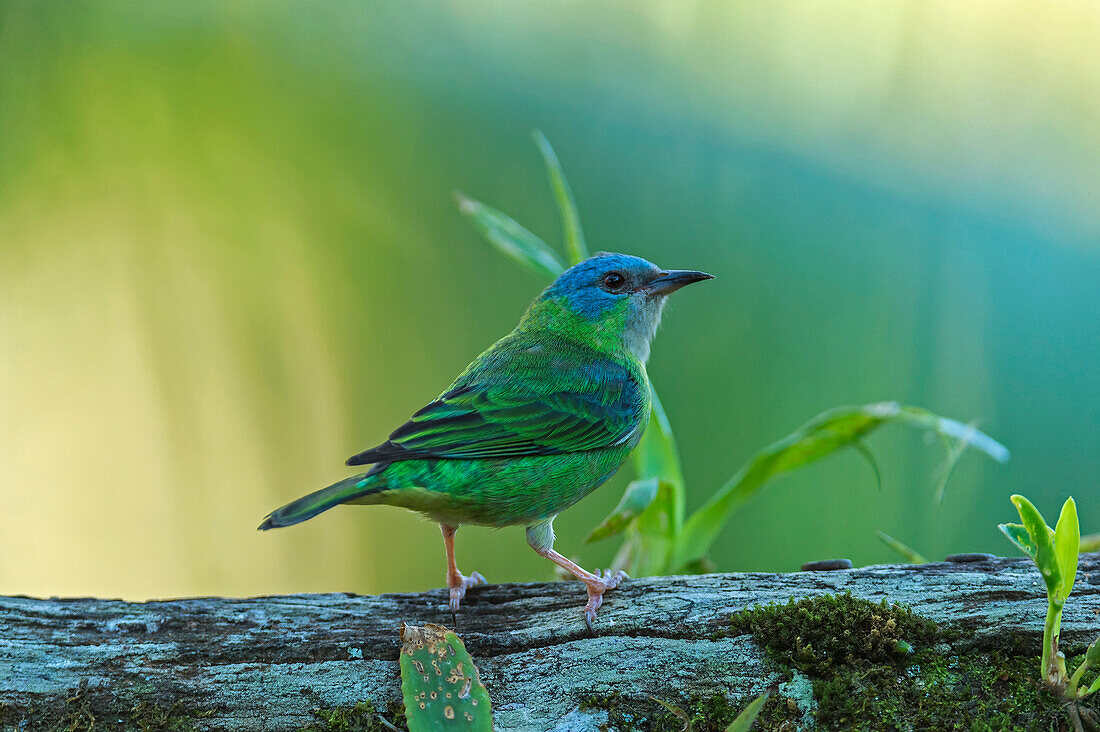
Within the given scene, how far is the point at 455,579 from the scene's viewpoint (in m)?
3.27

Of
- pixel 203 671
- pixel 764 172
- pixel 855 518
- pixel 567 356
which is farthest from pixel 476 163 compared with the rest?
pixel 203 671

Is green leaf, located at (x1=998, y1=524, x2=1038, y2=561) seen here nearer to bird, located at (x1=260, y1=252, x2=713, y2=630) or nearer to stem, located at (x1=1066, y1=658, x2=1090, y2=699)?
stem, located at (x1=1066, y1=658, x2=1090, y2=699)

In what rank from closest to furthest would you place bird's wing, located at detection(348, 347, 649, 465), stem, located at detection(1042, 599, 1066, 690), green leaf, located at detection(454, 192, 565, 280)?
stem, located at detection(1042, 599, 1066, 690)
bird's wing, located at detection(348, 347, 649, 465)
green leaf, located at detection(454, 192, 565, 280)

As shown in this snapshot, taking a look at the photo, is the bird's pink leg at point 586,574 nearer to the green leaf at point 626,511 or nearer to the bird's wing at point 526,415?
the green leaf at point 626,511

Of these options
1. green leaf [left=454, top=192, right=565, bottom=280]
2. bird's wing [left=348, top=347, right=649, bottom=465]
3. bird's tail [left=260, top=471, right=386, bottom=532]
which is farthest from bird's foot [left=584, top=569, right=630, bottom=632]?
green leaf [left=454, top=192, right=565, bottom=280]

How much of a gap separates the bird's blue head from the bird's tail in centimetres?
153

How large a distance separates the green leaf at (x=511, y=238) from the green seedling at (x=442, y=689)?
2126 millimetres

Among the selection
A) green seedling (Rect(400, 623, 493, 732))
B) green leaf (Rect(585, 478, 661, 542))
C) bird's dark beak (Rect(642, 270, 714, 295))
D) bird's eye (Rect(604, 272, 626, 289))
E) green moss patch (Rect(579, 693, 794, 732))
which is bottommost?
green moss patch (Rect(579, 693, 794, 732))

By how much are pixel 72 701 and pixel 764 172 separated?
4910 millimetres

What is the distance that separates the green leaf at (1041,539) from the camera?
6.13 ft

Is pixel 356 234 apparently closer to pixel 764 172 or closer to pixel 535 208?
pixel 535 208

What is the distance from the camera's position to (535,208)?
6250mm

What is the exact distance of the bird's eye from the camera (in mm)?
4129

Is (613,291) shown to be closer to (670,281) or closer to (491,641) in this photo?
(670,281)
